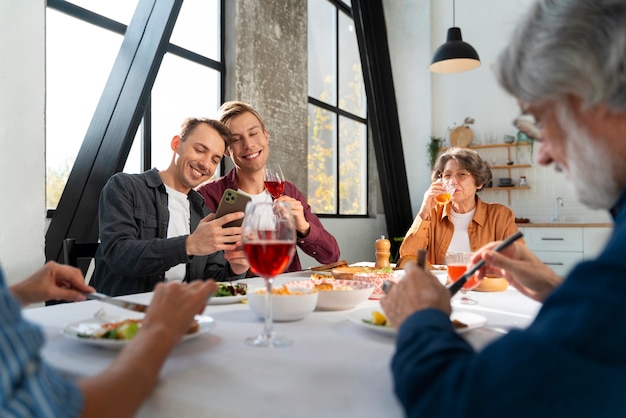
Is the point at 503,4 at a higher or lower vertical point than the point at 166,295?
higher

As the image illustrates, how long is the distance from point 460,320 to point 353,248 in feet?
17.7

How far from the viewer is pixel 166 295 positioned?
802mm

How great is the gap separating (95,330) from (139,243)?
3.22 feet

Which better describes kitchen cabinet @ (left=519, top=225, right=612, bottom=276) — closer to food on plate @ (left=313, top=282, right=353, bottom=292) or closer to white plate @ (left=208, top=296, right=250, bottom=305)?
food on plate @ (left=313, top=282, right=353, bottom=292)

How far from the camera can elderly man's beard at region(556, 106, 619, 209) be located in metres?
0.66

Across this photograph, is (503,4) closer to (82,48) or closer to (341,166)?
(341,166)

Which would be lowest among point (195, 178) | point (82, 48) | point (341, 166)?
point (195, 178)

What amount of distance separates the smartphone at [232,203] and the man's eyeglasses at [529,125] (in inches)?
38.3

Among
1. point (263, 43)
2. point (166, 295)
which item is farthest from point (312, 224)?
point (263, 43)

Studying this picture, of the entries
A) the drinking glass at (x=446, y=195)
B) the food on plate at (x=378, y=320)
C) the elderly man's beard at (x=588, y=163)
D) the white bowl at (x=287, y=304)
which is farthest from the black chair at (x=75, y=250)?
the elderly man's beard at (x=588, y=163)

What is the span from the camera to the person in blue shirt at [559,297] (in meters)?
0.51

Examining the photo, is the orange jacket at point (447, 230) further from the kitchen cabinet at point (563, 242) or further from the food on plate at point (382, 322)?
the kitchen cabinet at point (563, 242)

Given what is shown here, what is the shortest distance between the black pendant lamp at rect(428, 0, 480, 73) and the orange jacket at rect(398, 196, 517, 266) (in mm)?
1666

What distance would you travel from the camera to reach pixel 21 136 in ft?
7.41
